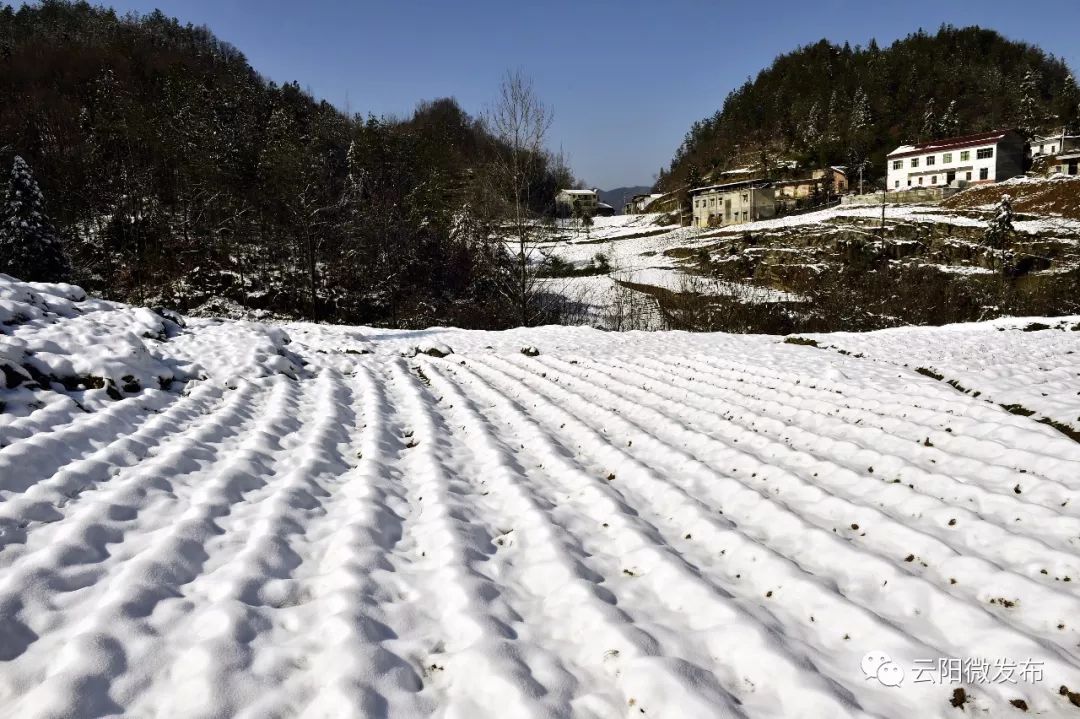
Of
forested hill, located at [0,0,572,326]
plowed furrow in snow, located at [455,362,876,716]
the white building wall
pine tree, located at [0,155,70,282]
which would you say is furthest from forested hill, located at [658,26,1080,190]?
plowed furrow in snow, located at [455,362,876,716]

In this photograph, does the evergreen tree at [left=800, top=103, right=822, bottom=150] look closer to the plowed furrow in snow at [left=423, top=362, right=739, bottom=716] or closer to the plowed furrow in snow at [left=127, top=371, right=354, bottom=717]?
the plowed furrow in snow at [left=423, top=362, right=739, bottom=716]

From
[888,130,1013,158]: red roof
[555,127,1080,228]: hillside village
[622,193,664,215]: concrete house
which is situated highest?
[622,193,664,215]: concrete house

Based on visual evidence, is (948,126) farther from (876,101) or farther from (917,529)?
(917,529)

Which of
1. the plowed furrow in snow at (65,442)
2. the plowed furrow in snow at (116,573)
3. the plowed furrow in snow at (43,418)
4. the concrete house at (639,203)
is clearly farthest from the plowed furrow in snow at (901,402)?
the concrete house at (639,203)

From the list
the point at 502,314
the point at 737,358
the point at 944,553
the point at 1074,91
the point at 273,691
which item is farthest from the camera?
the point at 1074,91

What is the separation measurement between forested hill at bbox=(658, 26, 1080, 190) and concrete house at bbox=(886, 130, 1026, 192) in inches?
434

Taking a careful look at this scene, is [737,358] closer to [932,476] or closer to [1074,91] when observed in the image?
[932,476]

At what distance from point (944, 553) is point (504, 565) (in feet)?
9.38

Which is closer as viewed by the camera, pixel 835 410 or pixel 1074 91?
pixel 835 410

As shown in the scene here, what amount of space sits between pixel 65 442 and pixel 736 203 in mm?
73283

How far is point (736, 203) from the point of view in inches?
2714

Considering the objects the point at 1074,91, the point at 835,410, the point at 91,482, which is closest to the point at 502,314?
the point at 835,410

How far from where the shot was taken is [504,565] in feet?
12.0

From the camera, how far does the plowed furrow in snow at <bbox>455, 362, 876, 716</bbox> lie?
2375 millimetres
